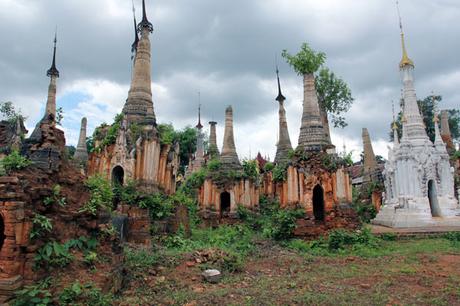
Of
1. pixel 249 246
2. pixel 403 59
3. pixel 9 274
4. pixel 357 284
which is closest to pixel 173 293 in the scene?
pixel 9 274

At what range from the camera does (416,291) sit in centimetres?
860

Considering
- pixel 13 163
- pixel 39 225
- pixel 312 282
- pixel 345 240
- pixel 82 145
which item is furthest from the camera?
pixel 82 145

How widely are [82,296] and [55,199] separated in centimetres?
210

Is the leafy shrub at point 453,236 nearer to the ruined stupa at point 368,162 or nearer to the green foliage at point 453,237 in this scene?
the green foliage at point 453,237

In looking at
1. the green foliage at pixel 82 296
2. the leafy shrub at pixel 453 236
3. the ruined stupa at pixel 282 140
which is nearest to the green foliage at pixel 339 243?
the leafy shrub at pixel 453 236

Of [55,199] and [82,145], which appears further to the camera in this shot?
[82,145]

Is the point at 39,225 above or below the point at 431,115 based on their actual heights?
below

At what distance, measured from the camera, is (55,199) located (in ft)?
25.5

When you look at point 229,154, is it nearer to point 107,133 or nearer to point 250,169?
point 250,169

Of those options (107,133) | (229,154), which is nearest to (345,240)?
(229,154)

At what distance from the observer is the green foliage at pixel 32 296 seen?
6363 millimetres

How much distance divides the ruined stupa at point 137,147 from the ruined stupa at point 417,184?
1278 centimetres

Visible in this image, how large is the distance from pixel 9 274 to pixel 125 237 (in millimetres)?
7571

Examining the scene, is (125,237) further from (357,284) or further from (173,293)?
(357,284)
